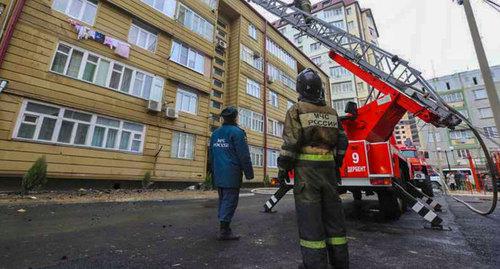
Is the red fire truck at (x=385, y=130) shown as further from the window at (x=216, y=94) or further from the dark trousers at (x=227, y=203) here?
the window at (x=216, y=94)

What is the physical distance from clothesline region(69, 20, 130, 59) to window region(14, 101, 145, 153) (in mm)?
3348

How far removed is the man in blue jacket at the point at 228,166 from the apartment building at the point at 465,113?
45.3 metres

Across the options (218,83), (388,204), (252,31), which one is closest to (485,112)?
(252,31)

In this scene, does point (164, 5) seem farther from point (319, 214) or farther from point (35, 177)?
point (319, 214)

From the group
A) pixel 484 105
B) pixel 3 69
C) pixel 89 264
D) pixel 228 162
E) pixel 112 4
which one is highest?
pixel 484 105

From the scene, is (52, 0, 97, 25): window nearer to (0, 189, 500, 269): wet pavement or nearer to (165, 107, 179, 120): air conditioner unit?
(165, 107, 179, 120): air conditioner unit

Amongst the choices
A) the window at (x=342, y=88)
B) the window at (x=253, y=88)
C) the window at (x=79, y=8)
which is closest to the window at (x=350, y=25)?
the window at (x=342, y=88)

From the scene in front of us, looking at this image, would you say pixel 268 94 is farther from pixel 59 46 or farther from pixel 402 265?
pixel 402 265

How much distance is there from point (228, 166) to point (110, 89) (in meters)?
10.1

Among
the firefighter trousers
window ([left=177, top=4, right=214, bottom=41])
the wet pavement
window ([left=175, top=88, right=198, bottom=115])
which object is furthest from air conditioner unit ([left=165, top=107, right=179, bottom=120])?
the firefighter trousers

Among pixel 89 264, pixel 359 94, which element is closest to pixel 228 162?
pixel 89 264

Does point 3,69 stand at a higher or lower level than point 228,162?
higher

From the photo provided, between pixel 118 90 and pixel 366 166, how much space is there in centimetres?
1135

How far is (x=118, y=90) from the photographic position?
12016 millimetres
